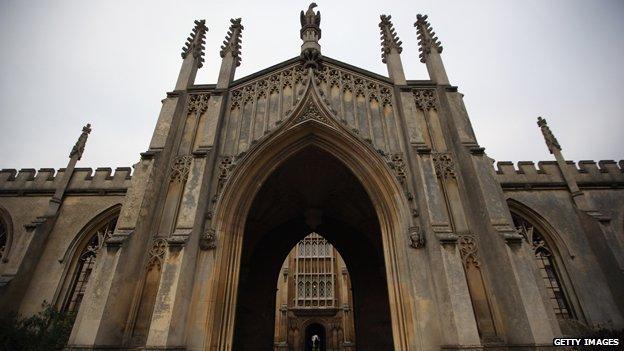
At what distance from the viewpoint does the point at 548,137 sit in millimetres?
17219

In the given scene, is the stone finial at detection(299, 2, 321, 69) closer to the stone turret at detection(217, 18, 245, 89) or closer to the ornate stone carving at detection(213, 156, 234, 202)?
the stone turret at detection(217, 18, 245, 89)

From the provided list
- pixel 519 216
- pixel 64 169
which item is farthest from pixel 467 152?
pixel 64 169

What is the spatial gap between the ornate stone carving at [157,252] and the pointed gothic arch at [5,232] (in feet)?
39.0

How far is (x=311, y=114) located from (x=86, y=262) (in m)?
13.0

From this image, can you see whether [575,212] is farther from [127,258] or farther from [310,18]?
[127,258]

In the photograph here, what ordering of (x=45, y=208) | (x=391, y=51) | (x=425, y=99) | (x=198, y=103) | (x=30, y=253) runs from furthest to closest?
1. (x=45, y=208)
2. (x=30, y=253)
3. (x=391, y=51)
4. (x=198, y=103)
5. (x=425, y=99)

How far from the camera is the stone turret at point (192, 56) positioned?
10656 mm

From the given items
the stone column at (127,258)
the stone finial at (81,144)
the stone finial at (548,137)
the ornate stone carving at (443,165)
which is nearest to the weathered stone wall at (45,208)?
the stone finial at (81,144)

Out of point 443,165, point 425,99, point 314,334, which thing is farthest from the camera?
point 314,334

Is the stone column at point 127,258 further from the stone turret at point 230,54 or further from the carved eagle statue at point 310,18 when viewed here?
the carved eagle statue at point 310,18

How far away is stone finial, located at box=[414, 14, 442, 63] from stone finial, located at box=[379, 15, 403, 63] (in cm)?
76

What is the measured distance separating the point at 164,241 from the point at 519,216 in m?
15.0

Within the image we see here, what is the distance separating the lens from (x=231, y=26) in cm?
1213

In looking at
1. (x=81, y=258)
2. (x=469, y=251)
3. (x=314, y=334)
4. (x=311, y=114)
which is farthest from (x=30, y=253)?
(x=314, y=334)
